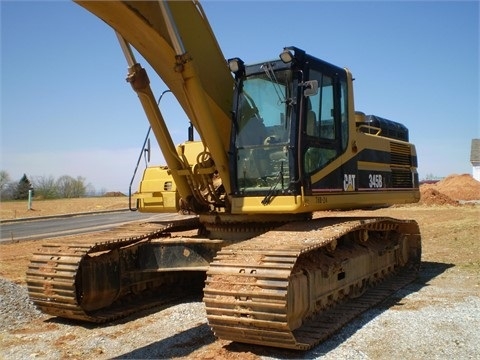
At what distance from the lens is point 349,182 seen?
7555mm

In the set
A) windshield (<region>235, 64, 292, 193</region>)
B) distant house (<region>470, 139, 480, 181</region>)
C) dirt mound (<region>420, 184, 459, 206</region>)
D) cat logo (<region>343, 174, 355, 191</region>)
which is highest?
distant house (<region>470, 139, 480, 181</region>)

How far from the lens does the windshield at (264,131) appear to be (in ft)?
21.4

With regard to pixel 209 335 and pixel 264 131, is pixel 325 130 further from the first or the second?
pixel 209 335

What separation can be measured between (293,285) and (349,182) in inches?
100

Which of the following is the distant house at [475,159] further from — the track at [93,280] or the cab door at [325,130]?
the track at [93,280]

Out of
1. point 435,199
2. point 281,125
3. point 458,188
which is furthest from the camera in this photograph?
point 458,188

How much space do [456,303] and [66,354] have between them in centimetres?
513

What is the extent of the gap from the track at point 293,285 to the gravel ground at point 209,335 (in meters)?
0.23

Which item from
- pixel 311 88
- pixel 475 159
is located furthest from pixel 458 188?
pixel 311 88

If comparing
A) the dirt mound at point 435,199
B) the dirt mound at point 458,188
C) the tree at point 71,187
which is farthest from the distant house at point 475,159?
the tree at point 71,187

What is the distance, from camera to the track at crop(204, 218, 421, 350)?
5.11m

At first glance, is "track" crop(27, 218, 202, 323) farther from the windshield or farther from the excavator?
the windshield

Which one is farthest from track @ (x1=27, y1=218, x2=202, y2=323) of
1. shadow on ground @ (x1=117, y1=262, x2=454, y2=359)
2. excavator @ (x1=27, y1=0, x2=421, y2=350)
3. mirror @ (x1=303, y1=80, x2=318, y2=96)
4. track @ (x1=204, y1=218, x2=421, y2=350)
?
mirror @ (x1=303, y1=80, x2=318, y2=96)

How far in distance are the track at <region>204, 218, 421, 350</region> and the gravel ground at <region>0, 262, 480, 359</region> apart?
232 mm
